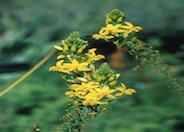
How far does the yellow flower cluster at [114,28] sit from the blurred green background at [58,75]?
161 cm

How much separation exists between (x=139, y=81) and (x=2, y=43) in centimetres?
106

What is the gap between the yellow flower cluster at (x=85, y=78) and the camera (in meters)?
1.40

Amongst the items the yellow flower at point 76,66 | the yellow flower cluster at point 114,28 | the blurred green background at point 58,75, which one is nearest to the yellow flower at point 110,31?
the yellow flower cluster at point 114,28

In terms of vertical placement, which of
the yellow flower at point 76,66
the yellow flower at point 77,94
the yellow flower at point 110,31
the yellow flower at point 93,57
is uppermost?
the yellow flower at point 110,31

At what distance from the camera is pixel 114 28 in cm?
158

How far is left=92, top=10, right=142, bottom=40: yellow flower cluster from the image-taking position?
159cm

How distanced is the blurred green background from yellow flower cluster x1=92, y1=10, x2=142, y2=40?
1608 mm

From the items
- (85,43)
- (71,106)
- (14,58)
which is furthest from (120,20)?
(14,58)

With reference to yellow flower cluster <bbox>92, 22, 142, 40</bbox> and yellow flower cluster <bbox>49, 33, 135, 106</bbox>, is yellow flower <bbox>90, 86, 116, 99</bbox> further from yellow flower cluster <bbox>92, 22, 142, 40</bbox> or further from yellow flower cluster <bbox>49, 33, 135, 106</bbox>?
yellow flower cluster <bbox>92, 22, 142, 40</bbox>

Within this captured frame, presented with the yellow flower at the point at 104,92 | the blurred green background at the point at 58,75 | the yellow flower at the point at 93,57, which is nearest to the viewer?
the yellow flower at the point at 104,92

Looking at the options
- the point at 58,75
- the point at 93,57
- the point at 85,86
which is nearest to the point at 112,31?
the point at 93,57

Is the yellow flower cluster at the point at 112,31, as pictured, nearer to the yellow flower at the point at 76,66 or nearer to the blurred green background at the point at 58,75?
the yellow flower at the point at 76,66

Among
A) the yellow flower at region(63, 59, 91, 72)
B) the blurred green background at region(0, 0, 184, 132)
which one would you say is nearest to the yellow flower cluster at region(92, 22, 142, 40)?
the yellow flower at region(63, 59, 91, 72)

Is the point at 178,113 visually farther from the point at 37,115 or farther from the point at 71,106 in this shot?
the point at 71,106
